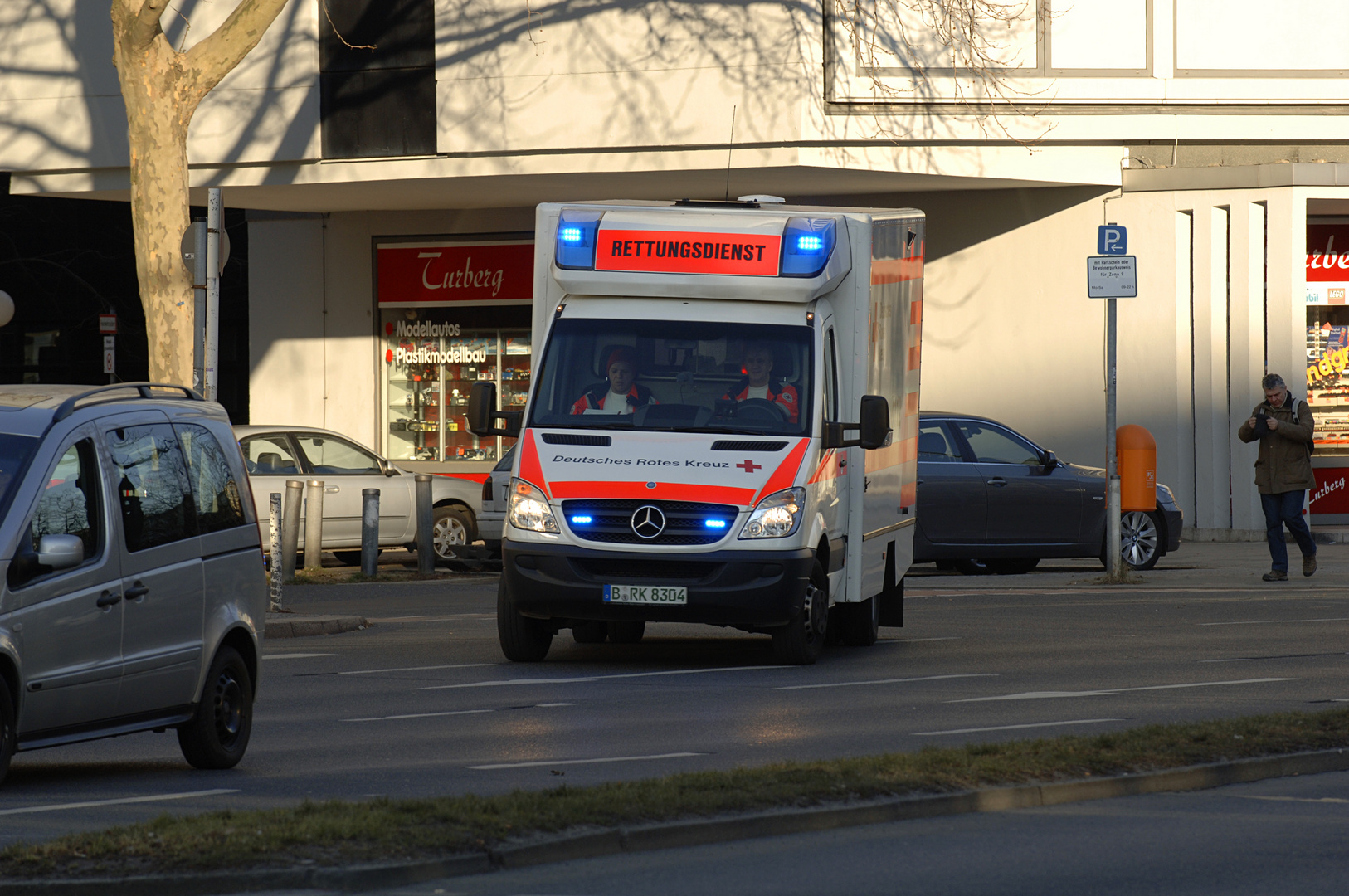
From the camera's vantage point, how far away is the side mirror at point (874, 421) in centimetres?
1245

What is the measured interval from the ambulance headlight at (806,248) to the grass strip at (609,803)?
446 centimetres

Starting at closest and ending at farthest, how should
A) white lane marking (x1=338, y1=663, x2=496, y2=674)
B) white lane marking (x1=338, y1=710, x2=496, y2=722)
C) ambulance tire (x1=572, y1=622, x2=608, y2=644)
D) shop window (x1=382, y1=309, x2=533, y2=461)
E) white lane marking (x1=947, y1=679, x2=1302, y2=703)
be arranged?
white lane marking (x1=338, y1=710, x2=496, y2=722)
white lane marking (x1=947, y1=679, x2=1302, y2=703)
white lane marking (x1=338, y1=663, x2=496, y2=674)
ambulance tire (x1=572, y1=622, x2=608, y2=644)
shop window (x1=382, y1=309, x2=533, y2=461)

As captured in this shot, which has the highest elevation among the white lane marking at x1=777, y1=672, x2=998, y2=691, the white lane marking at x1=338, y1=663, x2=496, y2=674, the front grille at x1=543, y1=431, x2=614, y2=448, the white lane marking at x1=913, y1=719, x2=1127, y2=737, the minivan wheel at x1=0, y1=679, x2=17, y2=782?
the front grille at x1=543, y1=431, x2=614, y2=448

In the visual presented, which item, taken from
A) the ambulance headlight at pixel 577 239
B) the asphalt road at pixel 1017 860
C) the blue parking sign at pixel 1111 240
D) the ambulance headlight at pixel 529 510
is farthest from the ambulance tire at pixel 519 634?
the blue parking sign at pixel 1111 240

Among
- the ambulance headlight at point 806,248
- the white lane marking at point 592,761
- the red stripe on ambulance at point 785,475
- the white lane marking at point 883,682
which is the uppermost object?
the ambulance headlight at point 806,248

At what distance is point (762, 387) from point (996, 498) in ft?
23.8

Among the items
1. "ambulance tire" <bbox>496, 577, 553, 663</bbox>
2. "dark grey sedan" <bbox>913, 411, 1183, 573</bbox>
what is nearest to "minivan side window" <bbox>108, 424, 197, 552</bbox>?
"ambulance tire" <bbox>496, 577, 553, 663</bbox>

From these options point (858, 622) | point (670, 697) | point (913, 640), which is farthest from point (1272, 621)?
point (670, 697)

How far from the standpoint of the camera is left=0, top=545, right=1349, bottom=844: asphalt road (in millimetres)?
8289

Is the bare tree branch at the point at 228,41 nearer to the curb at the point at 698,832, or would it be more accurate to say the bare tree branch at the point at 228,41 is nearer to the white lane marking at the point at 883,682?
the white lane marking at the point at 883,682

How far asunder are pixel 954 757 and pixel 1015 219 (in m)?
18.1

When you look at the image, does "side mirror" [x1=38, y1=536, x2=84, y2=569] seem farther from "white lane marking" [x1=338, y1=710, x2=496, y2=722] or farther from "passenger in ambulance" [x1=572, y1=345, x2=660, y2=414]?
"passenger in ambulance" [x1=572, y1=345, x2=660, y2=414]

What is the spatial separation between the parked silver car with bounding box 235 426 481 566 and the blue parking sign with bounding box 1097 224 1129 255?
290 inches

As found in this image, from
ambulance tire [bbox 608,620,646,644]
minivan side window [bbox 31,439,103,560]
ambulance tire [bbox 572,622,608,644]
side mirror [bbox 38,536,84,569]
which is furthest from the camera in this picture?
ambulance tire [bbox 608,620,646,644]
